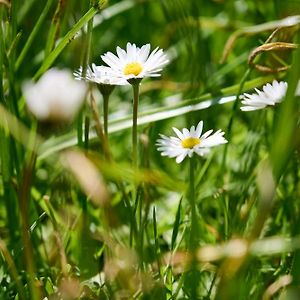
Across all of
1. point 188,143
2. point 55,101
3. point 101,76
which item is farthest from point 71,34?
point 55,101

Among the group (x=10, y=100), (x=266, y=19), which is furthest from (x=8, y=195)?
(x=266, y=19)

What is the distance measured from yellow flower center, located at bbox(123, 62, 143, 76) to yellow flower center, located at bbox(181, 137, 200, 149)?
0.11 metres

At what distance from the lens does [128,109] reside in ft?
5.51

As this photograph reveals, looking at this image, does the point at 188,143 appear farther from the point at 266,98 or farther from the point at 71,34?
the point at 71,34

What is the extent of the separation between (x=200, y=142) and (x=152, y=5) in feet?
4.04

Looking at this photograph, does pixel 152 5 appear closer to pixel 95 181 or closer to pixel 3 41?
pixel 3 41

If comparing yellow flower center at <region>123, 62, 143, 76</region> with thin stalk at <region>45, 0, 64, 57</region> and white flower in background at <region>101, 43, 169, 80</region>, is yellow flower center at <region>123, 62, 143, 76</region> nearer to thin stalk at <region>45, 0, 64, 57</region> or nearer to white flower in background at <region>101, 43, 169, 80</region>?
white flower in background at <region>101, 43, 169, 80</region>

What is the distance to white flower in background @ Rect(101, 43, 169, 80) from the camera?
0.98 m

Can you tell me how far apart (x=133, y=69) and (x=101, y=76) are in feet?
0.14

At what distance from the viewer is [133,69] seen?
1.00 m

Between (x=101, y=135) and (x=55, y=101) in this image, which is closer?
(x=55, y=101)

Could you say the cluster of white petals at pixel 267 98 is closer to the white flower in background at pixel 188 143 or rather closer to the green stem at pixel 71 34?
the white flower in background at pixel 188 143

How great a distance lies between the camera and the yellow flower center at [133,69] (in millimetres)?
993

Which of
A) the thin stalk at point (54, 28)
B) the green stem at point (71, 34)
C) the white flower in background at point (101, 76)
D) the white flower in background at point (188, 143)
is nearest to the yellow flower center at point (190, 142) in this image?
the white flower in background at point (188, 143)
